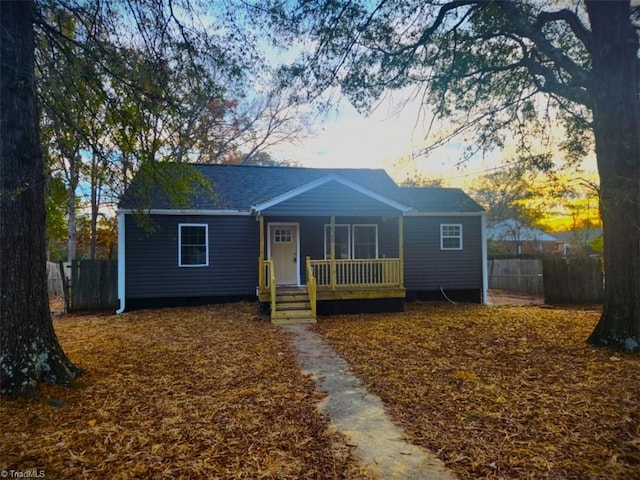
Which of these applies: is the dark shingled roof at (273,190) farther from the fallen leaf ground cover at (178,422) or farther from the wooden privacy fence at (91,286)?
the fallen leaf ground cover at (178,422)

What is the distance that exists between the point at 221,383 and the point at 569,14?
7837 millimetres

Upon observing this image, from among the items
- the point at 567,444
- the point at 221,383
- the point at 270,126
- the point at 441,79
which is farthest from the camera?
the point at 270,126

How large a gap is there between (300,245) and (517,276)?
1089cm

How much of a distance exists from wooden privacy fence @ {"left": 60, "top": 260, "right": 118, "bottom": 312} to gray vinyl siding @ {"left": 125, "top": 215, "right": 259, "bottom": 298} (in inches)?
33.1

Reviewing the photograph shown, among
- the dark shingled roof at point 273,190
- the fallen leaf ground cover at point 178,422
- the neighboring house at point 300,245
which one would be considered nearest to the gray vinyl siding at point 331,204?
the neighboring house at point 300,245

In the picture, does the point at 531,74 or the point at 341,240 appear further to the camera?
the point at 341,240

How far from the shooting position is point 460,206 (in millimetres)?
12969

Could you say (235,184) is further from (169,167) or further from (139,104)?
(139,104)

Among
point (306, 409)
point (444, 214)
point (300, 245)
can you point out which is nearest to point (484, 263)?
point (444, 214)

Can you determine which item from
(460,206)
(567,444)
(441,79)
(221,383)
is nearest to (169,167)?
(221,383)

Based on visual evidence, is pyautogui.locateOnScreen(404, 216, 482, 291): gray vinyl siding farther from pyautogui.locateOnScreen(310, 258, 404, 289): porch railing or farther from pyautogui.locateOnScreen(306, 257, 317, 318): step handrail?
pyautogui.locateOnScreen(306, 257, 317, 318): step handrail

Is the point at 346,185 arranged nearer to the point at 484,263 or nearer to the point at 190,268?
the point at 190,268

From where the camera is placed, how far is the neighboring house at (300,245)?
1013 cm

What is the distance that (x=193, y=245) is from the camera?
11406 mm
